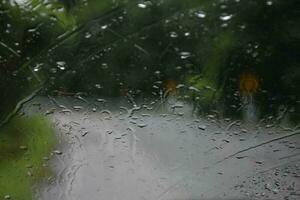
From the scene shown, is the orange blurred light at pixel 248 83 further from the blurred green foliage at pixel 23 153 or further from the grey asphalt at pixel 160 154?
the blurred green foliage at pixel 23 153

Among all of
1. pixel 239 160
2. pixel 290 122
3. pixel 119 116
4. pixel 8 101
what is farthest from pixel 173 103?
pixel 8 101

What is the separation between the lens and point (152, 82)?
160 inches

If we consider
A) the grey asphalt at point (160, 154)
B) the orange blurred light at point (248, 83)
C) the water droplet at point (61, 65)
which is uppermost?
the water droplet at point (61, 65)

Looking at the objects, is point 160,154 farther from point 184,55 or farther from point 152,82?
point 184,55

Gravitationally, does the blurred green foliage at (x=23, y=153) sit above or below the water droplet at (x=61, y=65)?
below

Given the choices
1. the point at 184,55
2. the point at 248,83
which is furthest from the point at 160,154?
the point at 248,83

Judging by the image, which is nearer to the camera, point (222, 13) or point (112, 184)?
point (112, 184)

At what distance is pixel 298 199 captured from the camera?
3486mm

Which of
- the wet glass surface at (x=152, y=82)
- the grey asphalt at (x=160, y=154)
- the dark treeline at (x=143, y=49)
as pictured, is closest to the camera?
the grey asphalt at (x=160, y=154)

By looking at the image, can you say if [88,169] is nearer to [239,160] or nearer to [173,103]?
[173,103]

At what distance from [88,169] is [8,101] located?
926 mm

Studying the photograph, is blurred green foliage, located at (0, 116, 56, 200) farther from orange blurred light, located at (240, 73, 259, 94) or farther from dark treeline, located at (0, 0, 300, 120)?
orange blurred light, located at (240, 73, 259, 94)

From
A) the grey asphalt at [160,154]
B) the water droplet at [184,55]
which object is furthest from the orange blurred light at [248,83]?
the water droplet at [184,55]

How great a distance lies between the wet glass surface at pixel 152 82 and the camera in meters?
3.85
